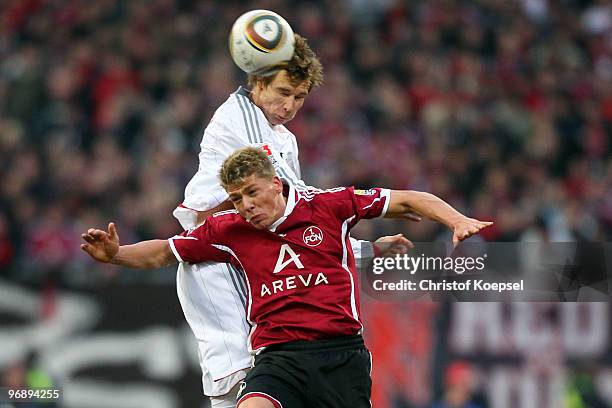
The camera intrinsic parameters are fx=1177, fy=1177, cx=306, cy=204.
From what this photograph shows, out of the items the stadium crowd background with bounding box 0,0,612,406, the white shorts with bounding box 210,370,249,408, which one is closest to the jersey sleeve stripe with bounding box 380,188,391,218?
the white shorts with bounding box 210,370,249,408

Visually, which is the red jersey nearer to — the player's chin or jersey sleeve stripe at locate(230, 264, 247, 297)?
the player's chin

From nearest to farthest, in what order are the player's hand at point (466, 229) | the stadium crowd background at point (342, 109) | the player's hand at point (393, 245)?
1. the player's hand at point (466, 229)
2. the player's hand at point (393, 245)
3. the stadium crowd background at point (342, 109)

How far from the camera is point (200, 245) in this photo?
5121 mm

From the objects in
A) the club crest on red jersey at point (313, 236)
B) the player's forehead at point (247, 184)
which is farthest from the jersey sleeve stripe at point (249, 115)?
the club crest on red jersey at point (313, 236)

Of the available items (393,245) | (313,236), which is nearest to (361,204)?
(313,236)

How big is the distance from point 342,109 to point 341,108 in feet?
0.05

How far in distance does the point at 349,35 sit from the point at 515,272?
7208 millimetres

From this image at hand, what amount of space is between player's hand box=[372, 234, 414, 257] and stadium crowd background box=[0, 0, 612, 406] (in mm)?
3312

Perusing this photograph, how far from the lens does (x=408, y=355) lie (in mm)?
6793

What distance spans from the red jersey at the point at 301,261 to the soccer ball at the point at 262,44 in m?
0.60

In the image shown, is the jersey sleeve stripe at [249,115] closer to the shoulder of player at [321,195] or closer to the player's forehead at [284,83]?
the player's forehead at [284,83]

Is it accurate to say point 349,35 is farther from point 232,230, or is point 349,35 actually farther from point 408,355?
point 232,230

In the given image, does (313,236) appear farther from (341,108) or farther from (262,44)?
(341,108)

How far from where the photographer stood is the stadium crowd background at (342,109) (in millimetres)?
10406
